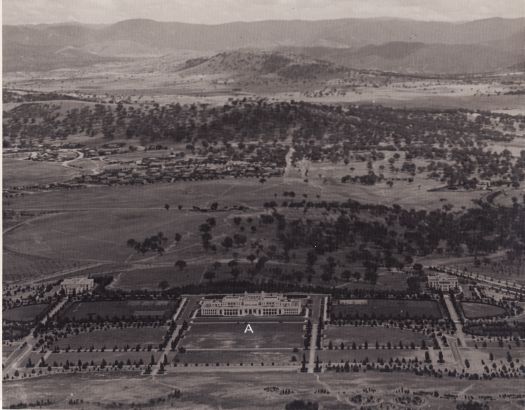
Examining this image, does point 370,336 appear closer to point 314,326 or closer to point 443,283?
point 314,326

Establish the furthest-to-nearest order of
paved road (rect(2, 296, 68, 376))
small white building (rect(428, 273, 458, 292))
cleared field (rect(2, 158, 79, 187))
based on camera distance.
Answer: cleared field (rect(2, 158, 79, 187)), small white building (rect(428, 273, 458, 292)), paved road (rect(2, 296, 68, 376))

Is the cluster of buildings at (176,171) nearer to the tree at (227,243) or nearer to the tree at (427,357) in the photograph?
the tree at (227,243)

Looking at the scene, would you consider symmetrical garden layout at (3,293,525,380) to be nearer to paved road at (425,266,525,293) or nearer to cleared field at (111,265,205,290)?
cleared field at (111,265,205,290)

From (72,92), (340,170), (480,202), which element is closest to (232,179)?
(340,170)

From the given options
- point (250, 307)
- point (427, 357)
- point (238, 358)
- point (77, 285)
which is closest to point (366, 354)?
point (427, 357)

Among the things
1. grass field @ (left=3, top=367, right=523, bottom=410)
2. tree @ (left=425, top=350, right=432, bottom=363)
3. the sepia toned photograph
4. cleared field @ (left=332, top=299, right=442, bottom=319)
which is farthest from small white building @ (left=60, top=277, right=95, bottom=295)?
tree @ (left=425, top=350, right=432, bottom=363)
